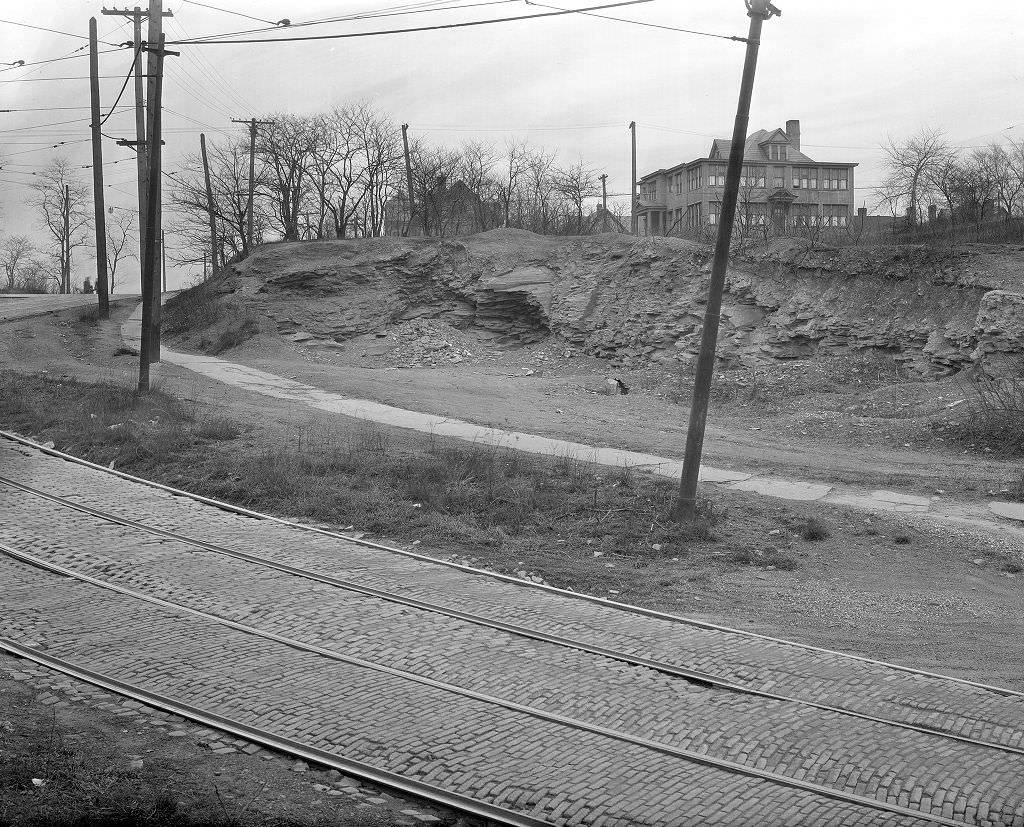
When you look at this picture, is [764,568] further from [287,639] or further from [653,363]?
[653,363]

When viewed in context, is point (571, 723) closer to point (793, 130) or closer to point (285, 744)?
point (285, 744)

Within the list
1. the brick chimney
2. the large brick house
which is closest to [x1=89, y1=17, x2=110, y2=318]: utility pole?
the large brick house

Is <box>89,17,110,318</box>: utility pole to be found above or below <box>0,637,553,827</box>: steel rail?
above

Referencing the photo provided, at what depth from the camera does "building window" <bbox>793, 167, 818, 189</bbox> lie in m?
77.2

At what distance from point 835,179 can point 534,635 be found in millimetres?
78642

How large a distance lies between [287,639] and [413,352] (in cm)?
2258

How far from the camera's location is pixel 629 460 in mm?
14555

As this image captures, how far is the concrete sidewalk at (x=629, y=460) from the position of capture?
1199cm

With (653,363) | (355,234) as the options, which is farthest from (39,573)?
(355,234)

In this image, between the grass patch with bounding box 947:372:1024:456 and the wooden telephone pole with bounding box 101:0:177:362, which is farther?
the wooden telephone pole with bounding box 101:0:177:362

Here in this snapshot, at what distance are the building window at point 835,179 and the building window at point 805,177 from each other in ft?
2.27

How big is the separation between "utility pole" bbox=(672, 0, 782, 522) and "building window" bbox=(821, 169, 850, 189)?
7286 cm

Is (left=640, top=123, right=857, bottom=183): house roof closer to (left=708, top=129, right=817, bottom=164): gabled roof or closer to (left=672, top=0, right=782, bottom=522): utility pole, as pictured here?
(left=708, top=129, right=817, bottom=164): gabled roof

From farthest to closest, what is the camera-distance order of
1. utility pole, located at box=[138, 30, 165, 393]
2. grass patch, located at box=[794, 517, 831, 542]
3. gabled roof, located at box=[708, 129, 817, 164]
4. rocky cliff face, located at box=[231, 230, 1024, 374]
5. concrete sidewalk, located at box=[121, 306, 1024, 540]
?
gabled roof, located at box=[708, 129, 817, 164] < rocky cliff face, located at box=[231, 230, 1024, 374] < utility pole, located at box=[138, 30, 165, 393] < concrete sidewalk, located at box=[121, 306, 1024, 540] < grass patch, located at box=[794, 517, 831, 542]
